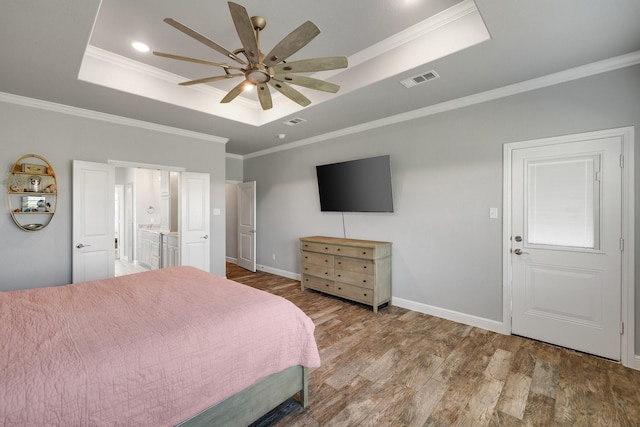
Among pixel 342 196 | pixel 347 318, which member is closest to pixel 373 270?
pixel 347 318

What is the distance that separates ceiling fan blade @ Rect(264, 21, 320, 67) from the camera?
Answer: 154cm

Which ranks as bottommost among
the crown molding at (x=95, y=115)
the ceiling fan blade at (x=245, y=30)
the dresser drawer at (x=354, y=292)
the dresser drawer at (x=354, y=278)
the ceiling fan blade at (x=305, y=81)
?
the dresser drawer at (x=354, y=292)

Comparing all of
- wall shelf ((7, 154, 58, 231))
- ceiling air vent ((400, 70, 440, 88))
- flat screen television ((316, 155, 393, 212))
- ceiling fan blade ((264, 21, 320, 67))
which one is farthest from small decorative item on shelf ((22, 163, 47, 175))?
ceiling air vent ((400, 70, 440, 88))

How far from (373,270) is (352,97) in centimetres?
211

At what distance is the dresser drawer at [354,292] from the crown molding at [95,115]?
126 inches

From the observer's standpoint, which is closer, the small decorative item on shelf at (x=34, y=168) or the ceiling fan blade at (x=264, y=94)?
the ceiling fan blade at (x=264, y=94)

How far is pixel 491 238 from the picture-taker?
3061 millimetres

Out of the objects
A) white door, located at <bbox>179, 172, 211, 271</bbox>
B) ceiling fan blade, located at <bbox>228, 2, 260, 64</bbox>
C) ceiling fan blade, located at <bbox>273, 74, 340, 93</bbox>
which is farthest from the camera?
white door, located at <bbox>179, 172, 211, 271</bbox>

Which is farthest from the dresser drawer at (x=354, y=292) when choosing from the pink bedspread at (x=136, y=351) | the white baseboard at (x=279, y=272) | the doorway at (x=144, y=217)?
the doorway at (x=144, y=217)

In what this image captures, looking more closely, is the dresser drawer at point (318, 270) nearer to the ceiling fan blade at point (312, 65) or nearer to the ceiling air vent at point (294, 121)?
the ceiling air vent at point (294, 121)

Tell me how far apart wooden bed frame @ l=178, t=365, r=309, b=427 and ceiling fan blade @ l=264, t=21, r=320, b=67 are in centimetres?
201

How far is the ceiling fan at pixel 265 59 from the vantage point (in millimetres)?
1524

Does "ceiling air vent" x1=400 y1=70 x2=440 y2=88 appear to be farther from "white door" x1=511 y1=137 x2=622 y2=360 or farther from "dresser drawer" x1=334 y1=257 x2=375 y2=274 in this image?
"dresser drawer" x1=334 y1=257 x2=375 y2=274

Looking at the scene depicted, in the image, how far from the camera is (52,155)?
328cm
